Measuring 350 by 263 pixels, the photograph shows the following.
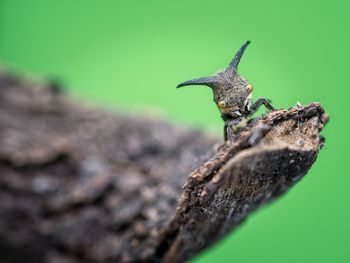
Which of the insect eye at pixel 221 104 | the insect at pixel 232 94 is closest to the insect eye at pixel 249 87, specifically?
the insect at pixel 232 94

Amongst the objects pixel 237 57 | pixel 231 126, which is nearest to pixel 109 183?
pixel 231 126

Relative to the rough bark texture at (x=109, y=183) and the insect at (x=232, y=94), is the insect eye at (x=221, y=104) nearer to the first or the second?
the insect at (x=232, y=94)

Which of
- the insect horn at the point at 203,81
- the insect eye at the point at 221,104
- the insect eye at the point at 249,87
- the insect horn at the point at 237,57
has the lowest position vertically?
the insect eye at the point at 221,104

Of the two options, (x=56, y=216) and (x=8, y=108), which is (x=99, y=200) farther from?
(x=8, y=108)

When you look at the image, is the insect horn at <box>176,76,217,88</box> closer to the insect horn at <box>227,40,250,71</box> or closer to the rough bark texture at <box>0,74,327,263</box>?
the insect horn at <box>227,40,250,71</box>

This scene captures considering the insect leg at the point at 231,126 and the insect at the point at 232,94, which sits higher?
the insect at the point at 232,94

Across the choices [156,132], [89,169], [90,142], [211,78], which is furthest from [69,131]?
[211,78]

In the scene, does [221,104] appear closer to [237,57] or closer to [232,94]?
[232,94]
